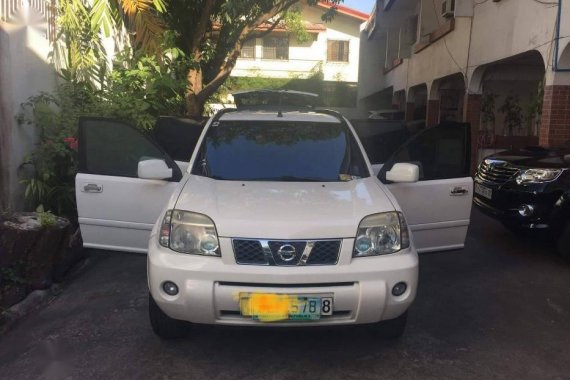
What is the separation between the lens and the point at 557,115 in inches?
300

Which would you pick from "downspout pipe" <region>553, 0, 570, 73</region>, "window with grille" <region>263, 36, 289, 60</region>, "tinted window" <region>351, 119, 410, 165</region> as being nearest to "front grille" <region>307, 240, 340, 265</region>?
"tinted window" <region>351, 119, 410, 165</region>

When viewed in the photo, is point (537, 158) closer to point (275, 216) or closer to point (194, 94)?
point (275, 216)

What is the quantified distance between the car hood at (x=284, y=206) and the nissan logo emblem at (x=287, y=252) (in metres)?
0.06

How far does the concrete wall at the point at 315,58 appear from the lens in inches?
1210

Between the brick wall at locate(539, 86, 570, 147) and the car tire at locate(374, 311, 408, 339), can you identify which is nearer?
the car tire at locate(374, 311, 408, 339)

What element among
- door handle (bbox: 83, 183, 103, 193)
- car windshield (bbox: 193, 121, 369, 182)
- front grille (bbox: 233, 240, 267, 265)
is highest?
car windshield (bbox: 193, 121, 369, 182)

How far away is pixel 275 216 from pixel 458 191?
6.97 feet

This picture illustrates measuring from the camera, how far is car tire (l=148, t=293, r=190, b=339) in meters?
3.57

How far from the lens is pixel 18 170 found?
573cm

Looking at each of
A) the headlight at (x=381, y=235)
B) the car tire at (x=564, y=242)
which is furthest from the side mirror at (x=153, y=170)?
the car tire at (x=564, y=242)

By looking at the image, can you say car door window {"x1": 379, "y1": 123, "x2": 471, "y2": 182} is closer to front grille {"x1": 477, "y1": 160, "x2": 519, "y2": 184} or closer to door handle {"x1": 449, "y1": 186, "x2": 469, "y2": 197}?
door handle {"x1": 449, "y1": 186, "x2": 469, "y2": 197}

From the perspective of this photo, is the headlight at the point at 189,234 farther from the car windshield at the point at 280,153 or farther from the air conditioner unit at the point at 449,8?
the air conditioner unit at the point at 449,8

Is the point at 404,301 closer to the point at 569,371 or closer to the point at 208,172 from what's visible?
the point at 569,371

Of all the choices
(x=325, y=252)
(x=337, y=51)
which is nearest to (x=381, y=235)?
(x=325, y=252)
